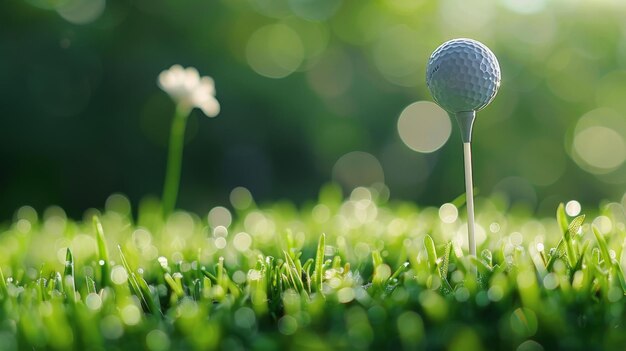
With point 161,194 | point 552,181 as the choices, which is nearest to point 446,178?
point 552,181

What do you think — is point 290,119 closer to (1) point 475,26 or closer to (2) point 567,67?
(1) point 475,26

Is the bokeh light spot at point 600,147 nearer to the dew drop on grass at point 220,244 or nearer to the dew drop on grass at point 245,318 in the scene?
the dew drop on grass at point 220,244

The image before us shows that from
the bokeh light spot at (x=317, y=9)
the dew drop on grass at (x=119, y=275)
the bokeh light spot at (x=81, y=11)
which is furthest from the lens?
the bokeh light spot at (x=317, y=9)

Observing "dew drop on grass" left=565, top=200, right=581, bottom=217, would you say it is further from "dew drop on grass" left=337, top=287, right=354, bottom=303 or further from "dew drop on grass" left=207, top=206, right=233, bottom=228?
"dew drop on grass" left=207, top=206, right=233, bottom=228

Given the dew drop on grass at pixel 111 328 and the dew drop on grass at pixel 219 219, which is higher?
the dew drop on grass at pixel 219 219

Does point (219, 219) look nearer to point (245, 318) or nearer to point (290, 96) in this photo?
point (245, 318)

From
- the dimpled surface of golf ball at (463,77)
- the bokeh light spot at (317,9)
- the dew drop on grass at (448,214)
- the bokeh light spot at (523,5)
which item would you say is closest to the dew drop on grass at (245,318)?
the dimpled surface of golf ball at (463,77)
